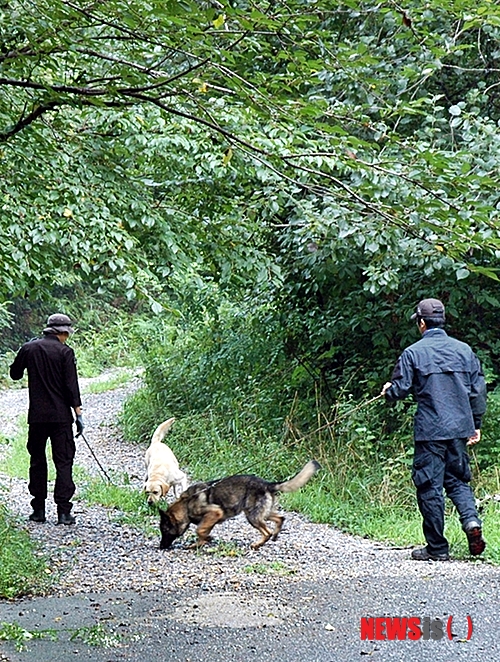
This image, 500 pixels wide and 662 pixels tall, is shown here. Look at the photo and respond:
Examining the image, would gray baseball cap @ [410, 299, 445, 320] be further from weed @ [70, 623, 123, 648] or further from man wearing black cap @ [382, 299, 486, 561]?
weed @ [70, 623, 123, 648]

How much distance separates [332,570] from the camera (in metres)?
7.34

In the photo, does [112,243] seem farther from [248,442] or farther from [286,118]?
[248,442]

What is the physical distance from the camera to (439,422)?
287 inches

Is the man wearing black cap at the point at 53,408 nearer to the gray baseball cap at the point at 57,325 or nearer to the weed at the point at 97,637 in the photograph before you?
the gray baseball cap at the point at 57,325

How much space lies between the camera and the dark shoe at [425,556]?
7.30 metres

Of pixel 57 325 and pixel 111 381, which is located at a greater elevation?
pixel 57 325

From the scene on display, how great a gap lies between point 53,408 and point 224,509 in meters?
2.35

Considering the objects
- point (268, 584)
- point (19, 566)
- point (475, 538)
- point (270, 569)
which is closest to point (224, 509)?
point (270, 569)

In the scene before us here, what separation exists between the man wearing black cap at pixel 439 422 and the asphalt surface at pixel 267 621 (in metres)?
0.59

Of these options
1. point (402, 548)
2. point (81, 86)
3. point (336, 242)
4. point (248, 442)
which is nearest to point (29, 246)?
point (81, 86)

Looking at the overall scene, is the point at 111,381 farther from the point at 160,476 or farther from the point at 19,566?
the point at 19,566

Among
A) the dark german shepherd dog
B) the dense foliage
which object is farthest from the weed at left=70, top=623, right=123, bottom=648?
the dark german shepherd dog

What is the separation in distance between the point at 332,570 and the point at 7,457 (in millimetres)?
10026

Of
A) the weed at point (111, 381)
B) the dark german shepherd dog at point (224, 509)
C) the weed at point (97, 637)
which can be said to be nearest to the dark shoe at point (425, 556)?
the dark german shepherd dog at point (224, 509)
